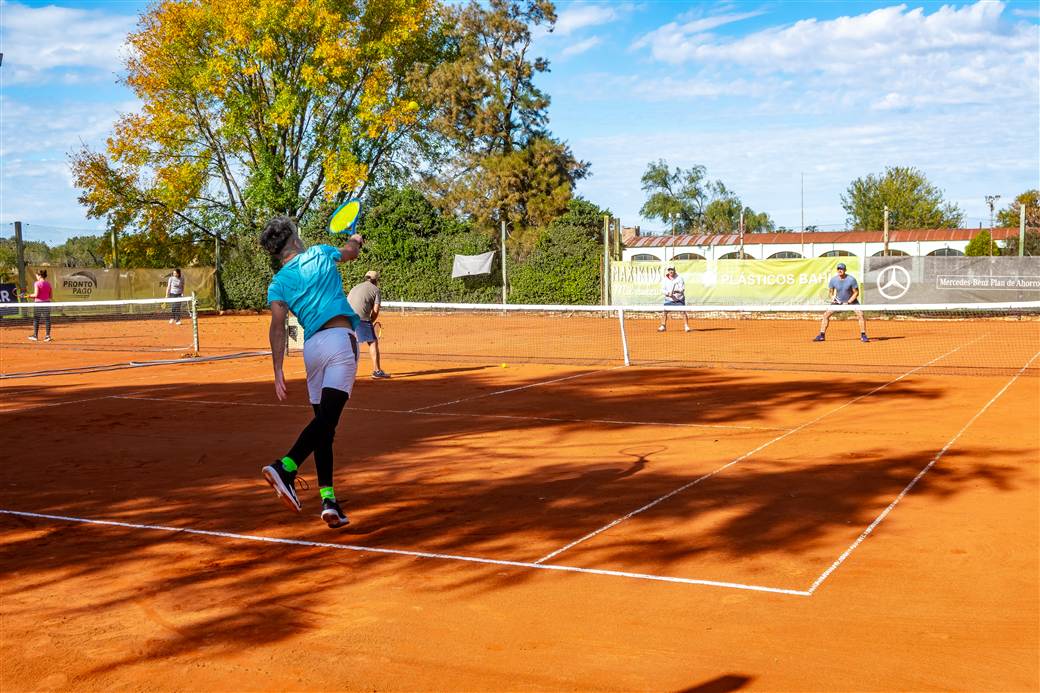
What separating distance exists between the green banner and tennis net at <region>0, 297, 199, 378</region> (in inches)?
511

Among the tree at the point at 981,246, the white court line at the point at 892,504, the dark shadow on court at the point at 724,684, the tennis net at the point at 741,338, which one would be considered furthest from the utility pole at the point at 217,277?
the dark shadow on court at the point at 724,684

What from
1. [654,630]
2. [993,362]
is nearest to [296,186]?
[993,362]

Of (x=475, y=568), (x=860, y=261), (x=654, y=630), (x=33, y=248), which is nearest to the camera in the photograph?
(x=654, y=630)

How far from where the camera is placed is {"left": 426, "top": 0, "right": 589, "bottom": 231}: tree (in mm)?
40781

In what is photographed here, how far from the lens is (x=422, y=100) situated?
40.9 metres

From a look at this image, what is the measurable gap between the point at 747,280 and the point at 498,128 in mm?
18571

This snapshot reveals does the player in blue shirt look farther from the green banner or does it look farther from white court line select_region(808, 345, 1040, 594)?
the green banner

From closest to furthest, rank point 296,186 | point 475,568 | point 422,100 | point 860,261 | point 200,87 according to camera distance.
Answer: point 475,568 < point 860,261 < point 200,87 < point 296,186 < point 422,100

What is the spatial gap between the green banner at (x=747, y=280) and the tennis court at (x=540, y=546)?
14317 millimetres

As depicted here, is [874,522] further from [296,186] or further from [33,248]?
[296,186]

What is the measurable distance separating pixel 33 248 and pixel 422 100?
16550 millimetres

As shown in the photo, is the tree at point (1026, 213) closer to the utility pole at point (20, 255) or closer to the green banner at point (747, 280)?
the green banner at point (747, 280)

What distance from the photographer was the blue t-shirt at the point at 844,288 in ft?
65.1

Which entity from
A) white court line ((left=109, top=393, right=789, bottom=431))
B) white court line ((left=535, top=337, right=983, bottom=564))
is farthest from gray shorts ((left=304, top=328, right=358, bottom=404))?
white court line ((left=109, top=393, right=789, bottom=431))
